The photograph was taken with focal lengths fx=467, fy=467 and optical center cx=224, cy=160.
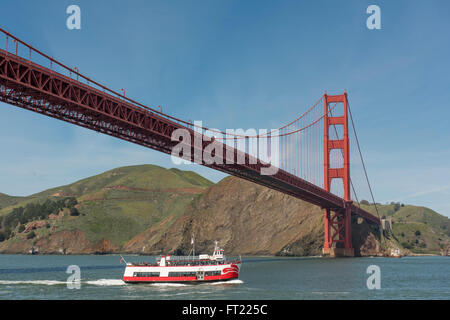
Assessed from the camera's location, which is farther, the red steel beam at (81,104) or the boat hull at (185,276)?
the boat hull at (185,276)

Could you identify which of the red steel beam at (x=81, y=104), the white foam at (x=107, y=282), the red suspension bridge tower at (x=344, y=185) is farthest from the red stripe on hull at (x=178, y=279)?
the red suspension bridge tower at (x=344, y=185)

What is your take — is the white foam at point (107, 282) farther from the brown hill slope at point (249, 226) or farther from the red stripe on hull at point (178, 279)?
the brown hill slope at point (249, 226)

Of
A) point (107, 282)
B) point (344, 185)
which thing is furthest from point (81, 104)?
point (344, 185)

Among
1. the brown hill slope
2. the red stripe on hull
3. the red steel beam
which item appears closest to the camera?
the red steel beam

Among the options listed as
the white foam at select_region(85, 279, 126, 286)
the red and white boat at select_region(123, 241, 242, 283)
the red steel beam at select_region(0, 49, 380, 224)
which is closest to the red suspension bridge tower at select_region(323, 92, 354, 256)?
the red steel beam at select_region(0, 49, 380, 224)

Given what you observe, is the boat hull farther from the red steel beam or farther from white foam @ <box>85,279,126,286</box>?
the red steel beam

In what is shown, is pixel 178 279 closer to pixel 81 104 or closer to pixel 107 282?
pixel 107 282

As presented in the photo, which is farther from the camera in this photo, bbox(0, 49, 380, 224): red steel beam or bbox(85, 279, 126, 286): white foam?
bbox(85, 279, 126, 286): white foam

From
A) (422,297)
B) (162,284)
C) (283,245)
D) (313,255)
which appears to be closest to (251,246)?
(283,245)
